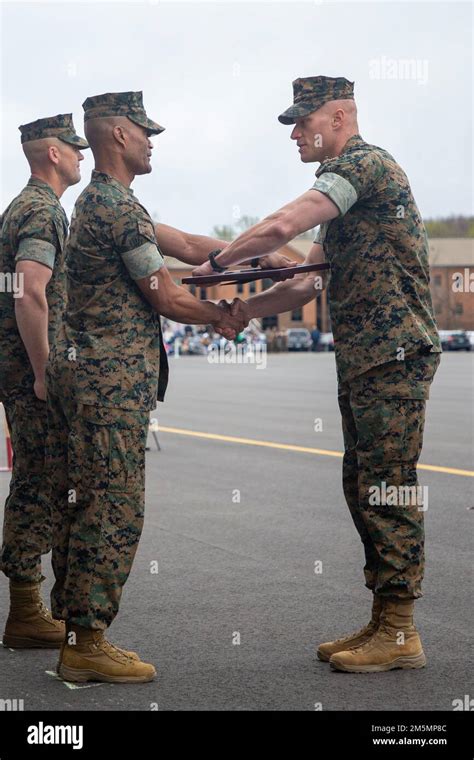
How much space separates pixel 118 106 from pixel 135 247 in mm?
607

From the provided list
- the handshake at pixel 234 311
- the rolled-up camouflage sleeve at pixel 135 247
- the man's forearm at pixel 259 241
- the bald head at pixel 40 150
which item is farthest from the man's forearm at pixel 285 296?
the bald head at pixel 40 150

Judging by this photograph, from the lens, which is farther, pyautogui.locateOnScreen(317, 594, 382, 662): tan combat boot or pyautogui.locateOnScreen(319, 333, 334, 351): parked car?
pyautogui.locateOnScreen(319, 333, 334, 351): parked car

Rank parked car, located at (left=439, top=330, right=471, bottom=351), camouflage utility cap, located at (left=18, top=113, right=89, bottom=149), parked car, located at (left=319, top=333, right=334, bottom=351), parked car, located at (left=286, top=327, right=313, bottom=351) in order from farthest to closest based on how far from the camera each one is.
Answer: parked car, located at (left=319, top=333, right=334, bottom=351), parked car, located at (left=286, top=327, right=313, bottom=351), parked car, located at (left=439, top=330, right=471, bottom=351), camouflage utility cap, located at (left=18, top=113, right=89, bottom=149)

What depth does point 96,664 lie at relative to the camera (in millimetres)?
5141

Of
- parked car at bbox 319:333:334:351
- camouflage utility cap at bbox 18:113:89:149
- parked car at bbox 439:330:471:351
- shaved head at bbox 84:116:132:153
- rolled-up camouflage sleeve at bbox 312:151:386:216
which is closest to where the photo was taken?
rolled-up camouflage sleeve at bbox 312:151:386:216

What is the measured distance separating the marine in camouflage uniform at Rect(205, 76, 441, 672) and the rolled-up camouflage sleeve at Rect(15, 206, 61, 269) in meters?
0.91

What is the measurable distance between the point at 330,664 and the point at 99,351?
1.66 meters

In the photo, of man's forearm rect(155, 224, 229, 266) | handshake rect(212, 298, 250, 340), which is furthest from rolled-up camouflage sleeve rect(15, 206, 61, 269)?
handshake rect(212, 298, 250, 340)

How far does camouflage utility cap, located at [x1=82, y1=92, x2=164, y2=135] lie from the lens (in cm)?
515

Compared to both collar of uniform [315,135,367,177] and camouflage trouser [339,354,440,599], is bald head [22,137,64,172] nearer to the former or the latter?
collar of uniform [315,135,367,177]

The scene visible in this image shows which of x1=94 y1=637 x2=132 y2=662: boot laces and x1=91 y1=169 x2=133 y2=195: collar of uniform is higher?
x1=91 y1=169 x2=133 y2=195: collar of uniform

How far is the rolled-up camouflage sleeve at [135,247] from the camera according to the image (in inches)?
199

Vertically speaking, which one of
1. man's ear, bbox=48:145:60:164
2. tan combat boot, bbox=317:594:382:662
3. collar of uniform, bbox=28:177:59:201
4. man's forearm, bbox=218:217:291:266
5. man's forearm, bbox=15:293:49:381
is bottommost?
tan combat boot, bbox=317:594:382:662
